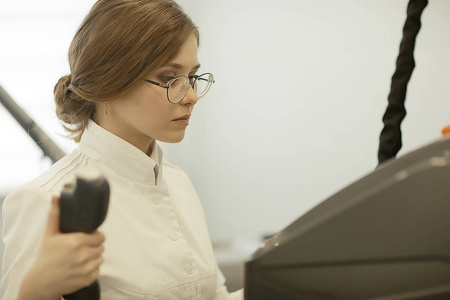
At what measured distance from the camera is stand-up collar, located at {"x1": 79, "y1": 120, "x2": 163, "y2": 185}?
45.1 inches

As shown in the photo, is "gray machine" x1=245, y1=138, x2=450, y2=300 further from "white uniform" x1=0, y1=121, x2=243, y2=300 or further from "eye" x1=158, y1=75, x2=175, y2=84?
"eye" x1=158, y1=75, x2=175, y2=84

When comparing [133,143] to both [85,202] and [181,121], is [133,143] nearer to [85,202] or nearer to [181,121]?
[181,121]

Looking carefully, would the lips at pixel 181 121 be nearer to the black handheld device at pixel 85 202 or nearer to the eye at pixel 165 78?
the eye at pixel 165 78

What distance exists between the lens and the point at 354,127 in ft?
10.9

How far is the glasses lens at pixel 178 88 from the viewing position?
113cm

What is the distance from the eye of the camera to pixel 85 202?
1.81 feet

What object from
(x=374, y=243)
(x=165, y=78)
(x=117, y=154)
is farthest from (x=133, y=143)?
(x=374, y=243)

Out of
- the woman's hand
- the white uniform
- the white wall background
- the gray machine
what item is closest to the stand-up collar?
the white uniform

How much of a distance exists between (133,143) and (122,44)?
23cm

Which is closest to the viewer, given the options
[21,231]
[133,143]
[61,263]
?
[61,263]

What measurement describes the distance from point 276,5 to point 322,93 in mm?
635

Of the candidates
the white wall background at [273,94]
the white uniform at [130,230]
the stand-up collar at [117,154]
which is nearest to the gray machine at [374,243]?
the white uniform at [130,230]

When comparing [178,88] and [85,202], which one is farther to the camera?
[178,88]

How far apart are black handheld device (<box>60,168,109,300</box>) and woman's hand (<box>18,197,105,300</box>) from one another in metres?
0.01
